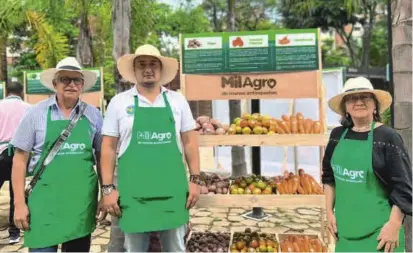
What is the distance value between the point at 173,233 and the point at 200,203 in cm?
114

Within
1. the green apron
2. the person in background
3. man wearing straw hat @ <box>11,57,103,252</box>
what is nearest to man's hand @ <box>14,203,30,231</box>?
man wearing straw hat @ <box>11,57,103,252</box>

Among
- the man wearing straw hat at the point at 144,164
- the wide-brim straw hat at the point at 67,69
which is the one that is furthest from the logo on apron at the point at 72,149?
the wide-brim straw hat at the point at 67,69

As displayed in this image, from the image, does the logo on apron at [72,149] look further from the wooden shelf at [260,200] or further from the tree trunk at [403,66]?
the tree trunk at [403,66]

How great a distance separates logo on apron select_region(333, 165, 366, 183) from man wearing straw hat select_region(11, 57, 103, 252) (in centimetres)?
144

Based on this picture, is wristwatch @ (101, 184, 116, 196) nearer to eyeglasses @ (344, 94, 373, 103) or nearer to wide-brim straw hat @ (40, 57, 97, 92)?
wide-brim straw hat @ (40, 57, 97, 92)

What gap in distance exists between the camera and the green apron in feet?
8.03

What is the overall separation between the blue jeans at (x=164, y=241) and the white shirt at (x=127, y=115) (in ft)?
1.69

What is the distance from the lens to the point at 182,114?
262 centimetres

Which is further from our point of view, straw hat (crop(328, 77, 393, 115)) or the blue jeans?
the blue jeans

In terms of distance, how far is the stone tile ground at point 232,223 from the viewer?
15.4 ft

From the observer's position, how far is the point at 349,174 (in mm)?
2143

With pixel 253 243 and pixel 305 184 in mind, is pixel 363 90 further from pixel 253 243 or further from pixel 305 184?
pixel 253 243

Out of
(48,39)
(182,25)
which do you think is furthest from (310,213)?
(182,25)

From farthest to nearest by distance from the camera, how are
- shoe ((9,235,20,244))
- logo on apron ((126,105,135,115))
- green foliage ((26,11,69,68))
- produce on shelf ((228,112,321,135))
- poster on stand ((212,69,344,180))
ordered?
green foliage ((26,11,69,68)) → poster on stand ((212,69,344,180)) → shoe ((9,235,20,244)) → produce on shelf ((228,112,321,135)) → logo on apron ((126,105,135,115))
